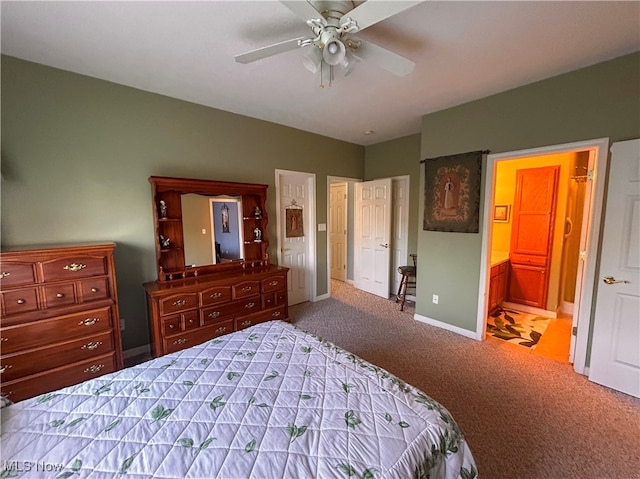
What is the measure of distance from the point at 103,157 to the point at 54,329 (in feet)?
5.06

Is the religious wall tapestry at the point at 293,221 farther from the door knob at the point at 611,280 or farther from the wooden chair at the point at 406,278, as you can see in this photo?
the door knob at the point at 611,280

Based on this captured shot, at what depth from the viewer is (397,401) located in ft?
3.84

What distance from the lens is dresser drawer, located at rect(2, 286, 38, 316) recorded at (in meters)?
1.87

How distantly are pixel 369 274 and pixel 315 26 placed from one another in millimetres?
4040

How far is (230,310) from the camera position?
9.64 feet

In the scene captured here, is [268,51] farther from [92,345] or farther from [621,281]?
[621,281]

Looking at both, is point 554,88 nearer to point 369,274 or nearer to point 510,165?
point 510,165

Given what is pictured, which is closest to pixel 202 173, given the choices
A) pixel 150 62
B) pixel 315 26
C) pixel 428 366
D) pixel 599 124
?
pixel 150 62

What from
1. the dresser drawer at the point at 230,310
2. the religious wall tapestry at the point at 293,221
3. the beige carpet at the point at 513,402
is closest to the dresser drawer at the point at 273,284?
the dresser drawer at the point at 230,310

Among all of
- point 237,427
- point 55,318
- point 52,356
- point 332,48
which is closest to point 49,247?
point 55,318

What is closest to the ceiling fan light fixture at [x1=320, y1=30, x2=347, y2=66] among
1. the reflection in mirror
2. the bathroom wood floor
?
the reflection in mirror

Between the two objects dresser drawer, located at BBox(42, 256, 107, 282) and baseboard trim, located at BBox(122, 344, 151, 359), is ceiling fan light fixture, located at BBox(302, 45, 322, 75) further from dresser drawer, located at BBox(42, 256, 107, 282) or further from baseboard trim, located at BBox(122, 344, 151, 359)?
baseboard trim, located at BBox(122, 344, 151, 359)

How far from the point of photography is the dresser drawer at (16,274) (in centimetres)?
185

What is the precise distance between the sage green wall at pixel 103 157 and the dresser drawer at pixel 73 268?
0.50 meters
